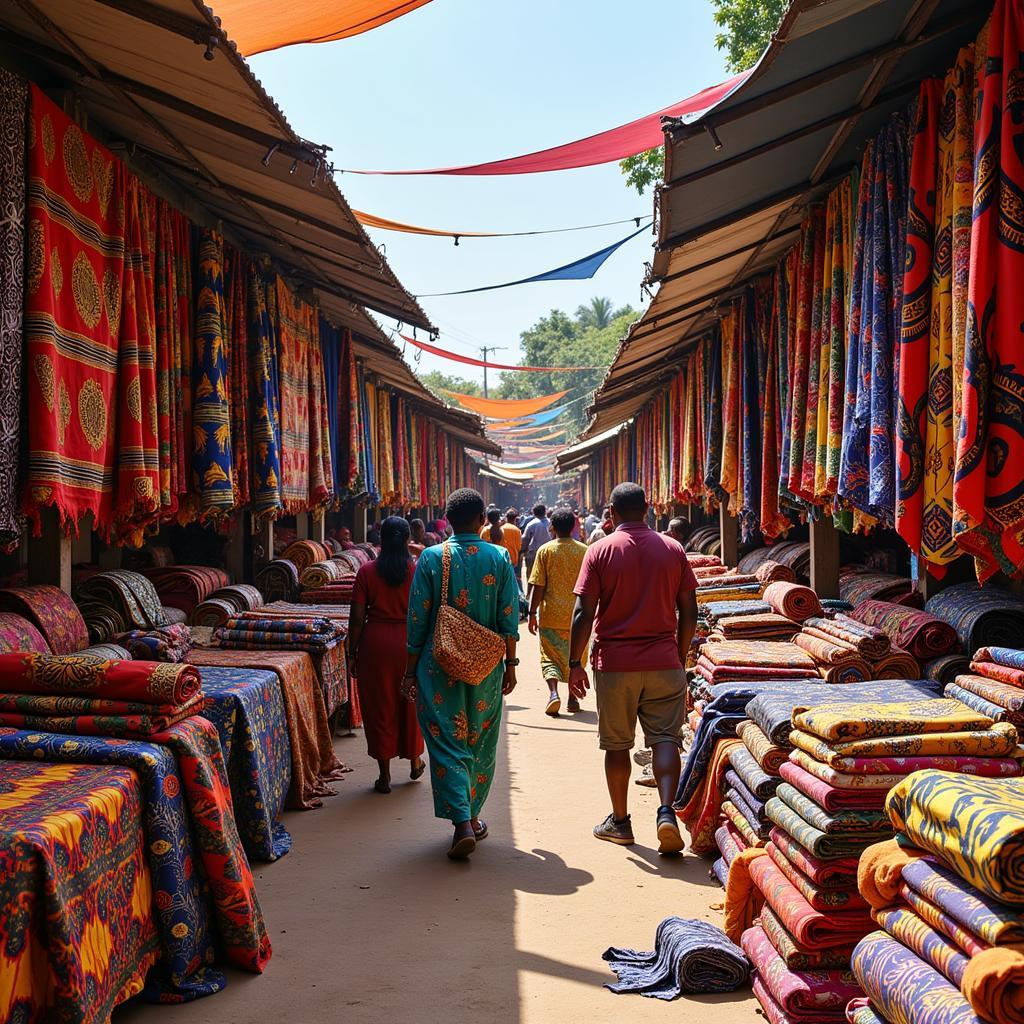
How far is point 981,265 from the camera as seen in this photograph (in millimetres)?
3199

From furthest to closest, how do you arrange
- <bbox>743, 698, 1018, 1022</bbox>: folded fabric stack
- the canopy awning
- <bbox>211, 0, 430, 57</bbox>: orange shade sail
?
<bbox>211, 0, 430, 57</bbox>: orange shade sail
the canopy awning
<bbox>743, 698, 1018, 1022</bbox>: folded fabric stack

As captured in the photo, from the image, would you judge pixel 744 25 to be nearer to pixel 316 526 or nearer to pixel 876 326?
pixel 316 526

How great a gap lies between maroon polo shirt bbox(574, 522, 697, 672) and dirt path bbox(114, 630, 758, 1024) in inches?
37.5

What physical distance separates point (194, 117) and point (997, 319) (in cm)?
358

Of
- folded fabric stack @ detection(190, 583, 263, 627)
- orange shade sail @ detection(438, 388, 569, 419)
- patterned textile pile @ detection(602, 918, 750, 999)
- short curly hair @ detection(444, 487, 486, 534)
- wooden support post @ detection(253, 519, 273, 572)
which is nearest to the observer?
patterned textile pile @ detection(602, 918, 750, 999)

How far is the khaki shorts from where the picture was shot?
202 inches

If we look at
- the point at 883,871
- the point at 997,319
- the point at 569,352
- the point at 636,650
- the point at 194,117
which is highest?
the point at 569,352

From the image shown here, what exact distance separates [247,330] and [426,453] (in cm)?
1114

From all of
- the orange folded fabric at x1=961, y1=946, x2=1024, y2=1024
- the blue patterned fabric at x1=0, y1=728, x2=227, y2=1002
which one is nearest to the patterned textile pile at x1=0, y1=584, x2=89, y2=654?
the blue patterned fabric at x1=0, y1=728, x2=227, y2=1002

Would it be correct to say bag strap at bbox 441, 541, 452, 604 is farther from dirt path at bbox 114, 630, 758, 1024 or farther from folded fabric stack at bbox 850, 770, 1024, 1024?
folded fabric stack at bbox 850, 770, 1024, 1024

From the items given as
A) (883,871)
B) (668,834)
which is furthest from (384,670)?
(883,871)

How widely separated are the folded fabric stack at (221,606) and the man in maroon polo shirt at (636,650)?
303cm

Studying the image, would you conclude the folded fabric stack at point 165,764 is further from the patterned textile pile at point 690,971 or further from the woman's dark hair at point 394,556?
the woman's dark hair at point 394,556

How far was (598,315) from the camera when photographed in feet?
192
